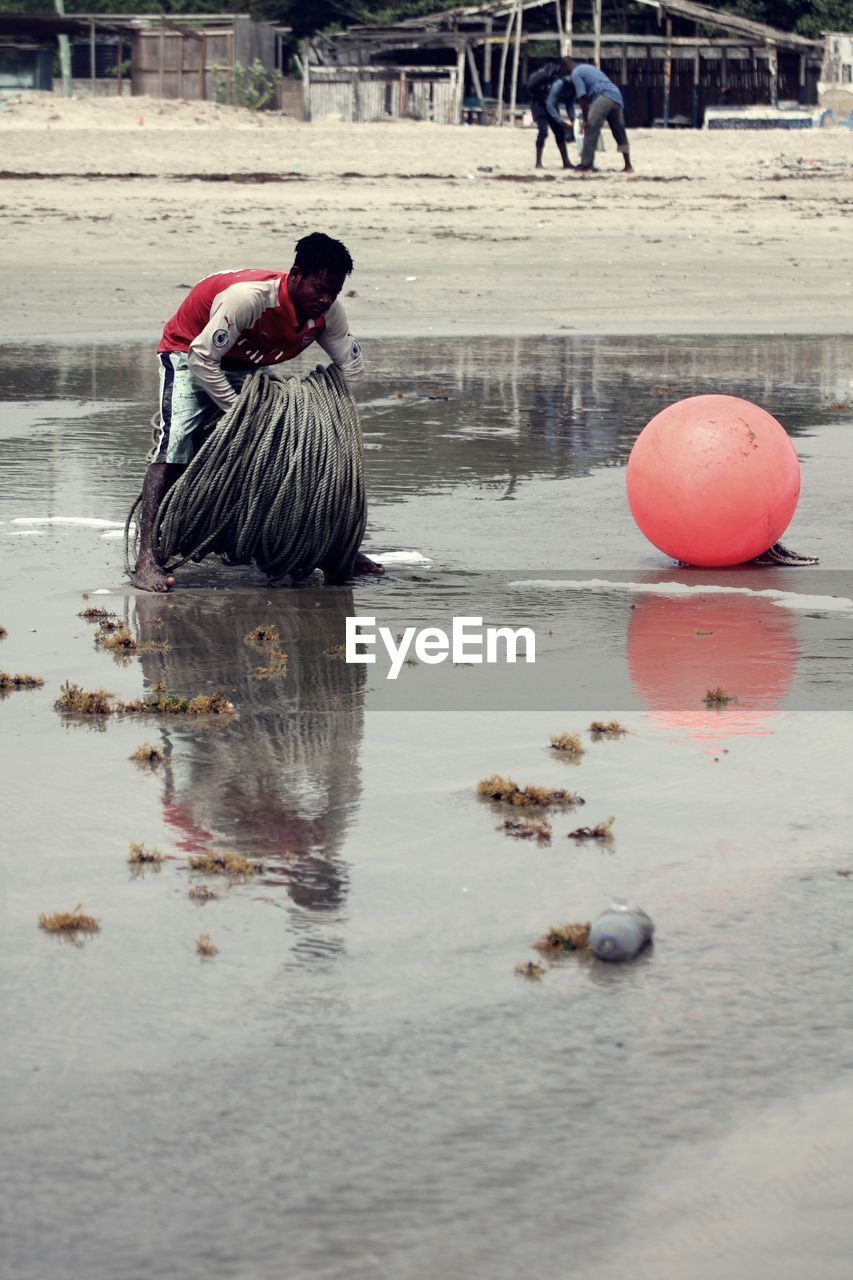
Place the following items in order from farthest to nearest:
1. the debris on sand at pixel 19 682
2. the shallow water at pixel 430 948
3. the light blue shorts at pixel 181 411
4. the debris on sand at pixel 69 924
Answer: the light blue shorts at pixel 181 411, the debris on sand at pixel 19 682, the debris on sand at pixel 69 924, the shallow water at pixel 430 948

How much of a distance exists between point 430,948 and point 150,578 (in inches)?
161

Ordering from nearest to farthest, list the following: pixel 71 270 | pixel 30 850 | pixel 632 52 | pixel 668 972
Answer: pixel 668 972, pixel 30 850, pixel 71 270, pixel 632 52

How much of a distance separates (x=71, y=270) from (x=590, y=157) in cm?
Answer: 1183

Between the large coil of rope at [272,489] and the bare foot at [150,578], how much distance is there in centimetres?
10

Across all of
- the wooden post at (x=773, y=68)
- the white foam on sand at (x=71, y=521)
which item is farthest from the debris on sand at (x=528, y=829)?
the wooden post at (x=773, y=68)

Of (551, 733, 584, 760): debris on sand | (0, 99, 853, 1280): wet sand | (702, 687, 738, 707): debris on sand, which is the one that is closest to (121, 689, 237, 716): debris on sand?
(0, 99, 853, 1280): wet sand

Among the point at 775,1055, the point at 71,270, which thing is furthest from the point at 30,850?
the point at 71,270

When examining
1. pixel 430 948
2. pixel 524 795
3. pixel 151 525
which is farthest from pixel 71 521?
pixel 430 948

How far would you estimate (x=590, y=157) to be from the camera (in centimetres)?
3062

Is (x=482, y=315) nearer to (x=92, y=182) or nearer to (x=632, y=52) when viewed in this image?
(x=92, y=182)

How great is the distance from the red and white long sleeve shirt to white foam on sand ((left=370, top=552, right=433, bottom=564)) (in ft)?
2.71

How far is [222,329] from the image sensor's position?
8.02 meters

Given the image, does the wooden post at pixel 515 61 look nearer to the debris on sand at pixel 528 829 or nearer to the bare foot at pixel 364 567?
the bare foot at pixel 364 567

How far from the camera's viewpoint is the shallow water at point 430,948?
3453 millimetres
